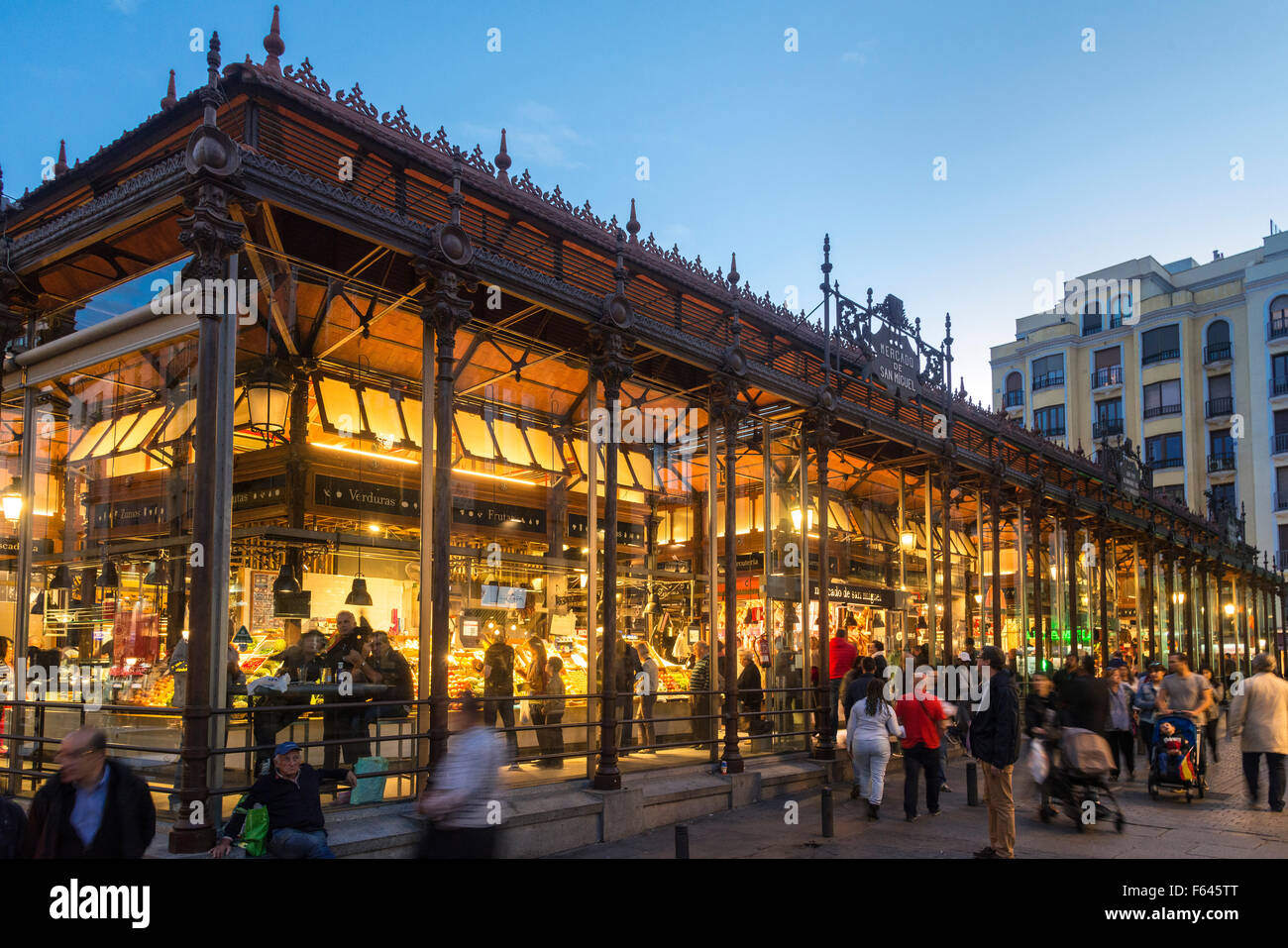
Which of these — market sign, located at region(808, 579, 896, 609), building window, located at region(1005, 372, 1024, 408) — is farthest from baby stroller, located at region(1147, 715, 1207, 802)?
building window, located at region(1005, 372, 1024, 408)

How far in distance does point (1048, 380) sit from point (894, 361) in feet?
177

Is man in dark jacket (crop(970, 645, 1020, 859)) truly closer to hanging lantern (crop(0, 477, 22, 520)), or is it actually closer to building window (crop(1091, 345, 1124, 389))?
hanging lantern (crop(0, 477, 22, 520))

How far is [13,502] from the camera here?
12609 mm

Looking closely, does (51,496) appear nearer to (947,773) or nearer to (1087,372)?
(947,773)

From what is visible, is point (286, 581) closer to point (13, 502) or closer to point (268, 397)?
point (268, 397)

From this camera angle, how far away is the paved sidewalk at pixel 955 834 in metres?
11.3

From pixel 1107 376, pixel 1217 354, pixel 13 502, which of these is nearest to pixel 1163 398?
pixel 1107 376

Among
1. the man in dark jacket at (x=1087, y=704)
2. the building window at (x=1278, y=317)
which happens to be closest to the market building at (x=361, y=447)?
the man in dark jacket at (x=1087, y=704)

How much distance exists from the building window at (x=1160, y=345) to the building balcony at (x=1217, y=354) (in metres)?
1.59

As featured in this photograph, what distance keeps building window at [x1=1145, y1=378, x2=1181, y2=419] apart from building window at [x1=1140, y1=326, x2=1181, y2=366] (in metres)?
1.55

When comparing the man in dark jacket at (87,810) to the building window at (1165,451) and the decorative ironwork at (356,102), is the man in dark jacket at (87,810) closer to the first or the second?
the decorative ironwork at (356,102)

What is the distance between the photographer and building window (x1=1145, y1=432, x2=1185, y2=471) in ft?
206
